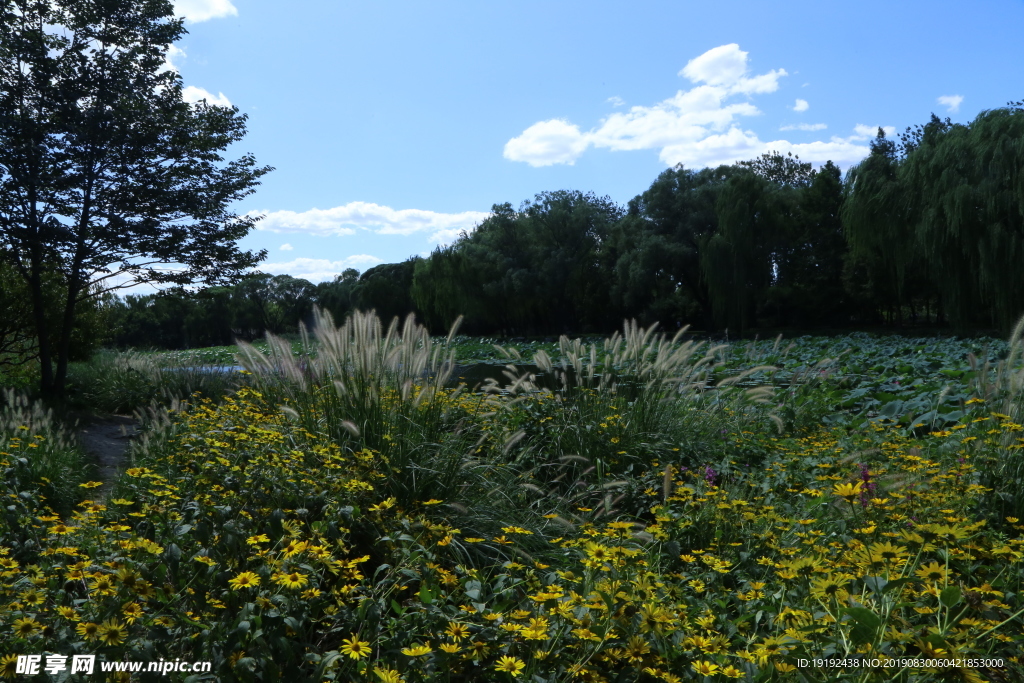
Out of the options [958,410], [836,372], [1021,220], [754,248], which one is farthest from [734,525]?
[754,248]

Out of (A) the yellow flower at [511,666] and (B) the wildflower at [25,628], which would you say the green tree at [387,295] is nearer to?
(B) the wildflower at [25,628]

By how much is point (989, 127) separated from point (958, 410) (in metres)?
12.0

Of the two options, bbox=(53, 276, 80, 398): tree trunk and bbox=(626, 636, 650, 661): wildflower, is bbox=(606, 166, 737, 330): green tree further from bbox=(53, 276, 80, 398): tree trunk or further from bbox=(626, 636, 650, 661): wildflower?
bbox=(626, 636, 650, 661): wildflower

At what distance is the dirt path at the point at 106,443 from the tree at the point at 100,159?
1348mm

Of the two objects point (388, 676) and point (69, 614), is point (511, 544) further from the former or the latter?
point (69, 614)

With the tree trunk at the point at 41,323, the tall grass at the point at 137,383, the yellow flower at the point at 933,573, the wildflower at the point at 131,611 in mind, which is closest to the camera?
the wildflower at the point at 131,611

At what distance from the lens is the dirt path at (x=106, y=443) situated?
530cm

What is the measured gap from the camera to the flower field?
178 cm

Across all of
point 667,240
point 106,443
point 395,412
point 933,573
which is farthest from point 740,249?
point 933,573

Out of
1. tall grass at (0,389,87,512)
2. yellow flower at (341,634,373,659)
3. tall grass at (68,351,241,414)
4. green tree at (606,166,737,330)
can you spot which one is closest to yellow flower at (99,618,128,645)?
yellow flower at (341,634,373,659)

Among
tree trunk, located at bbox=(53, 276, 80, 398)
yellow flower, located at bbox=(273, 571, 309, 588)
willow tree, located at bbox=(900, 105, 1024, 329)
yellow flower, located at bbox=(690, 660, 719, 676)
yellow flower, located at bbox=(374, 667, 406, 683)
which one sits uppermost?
willow tree, located at bbox=(900, 105, 1024, 329)

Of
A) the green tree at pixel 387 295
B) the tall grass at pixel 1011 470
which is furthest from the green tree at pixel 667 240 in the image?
the tall grass at pixel 1011 470

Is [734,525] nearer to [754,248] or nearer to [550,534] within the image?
[550,534]

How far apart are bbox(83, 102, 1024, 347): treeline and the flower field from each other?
24.3ft
